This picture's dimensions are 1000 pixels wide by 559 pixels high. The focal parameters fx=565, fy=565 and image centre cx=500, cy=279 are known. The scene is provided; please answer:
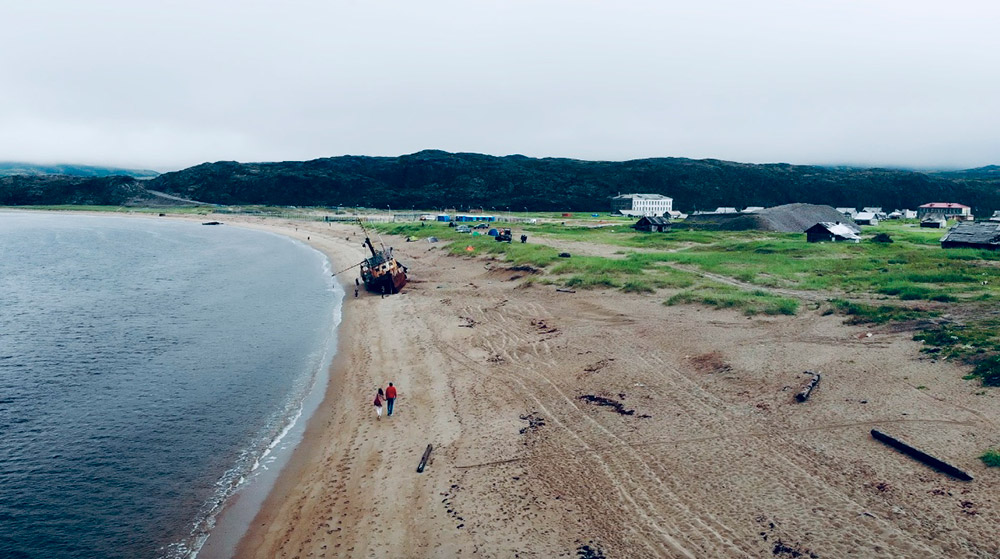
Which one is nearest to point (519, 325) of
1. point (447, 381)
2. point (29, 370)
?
point (447, 381)

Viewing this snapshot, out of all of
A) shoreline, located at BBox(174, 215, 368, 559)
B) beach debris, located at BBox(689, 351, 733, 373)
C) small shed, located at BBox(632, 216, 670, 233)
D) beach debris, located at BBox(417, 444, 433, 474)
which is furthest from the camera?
small shed, located at BBox(632, 216, 670, 233)

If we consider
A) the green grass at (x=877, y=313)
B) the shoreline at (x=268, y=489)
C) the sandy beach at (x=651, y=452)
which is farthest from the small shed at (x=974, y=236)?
the shoreline at (x=268, y=489)

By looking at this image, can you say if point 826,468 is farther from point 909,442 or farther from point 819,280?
point 819,280

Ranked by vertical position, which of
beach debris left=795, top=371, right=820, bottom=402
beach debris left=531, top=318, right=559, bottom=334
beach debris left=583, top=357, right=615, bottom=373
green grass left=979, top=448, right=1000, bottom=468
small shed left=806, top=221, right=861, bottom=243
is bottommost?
beach debris left=531, top=318, right=559, bottom=334

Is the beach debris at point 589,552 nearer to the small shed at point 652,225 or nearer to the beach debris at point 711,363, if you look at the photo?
the beach debris at point 711,363

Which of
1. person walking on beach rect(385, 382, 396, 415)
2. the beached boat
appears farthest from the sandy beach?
the beached boat

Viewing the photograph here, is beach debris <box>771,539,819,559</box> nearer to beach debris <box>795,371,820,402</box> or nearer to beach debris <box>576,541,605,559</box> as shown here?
beach debris <box>576,541,605,559</box>

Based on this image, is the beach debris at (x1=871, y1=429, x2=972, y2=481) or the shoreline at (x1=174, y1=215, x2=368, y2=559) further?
the shoreline at (x1=174, y1=215, x2=368, y2=559)
